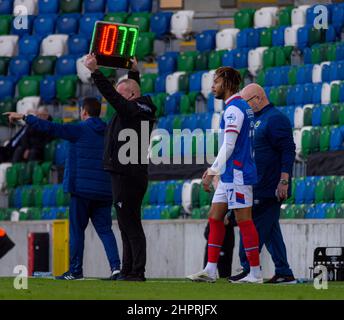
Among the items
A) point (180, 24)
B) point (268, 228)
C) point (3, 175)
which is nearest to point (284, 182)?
point (268, 228)

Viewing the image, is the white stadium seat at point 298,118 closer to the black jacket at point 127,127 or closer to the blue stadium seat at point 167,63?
the blue stadium seat at point 167,63

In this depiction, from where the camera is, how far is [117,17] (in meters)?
26.6

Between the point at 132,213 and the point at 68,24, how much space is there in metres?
15.8

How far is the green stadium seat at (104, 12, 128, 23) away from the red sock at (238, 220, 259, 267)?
49.5 ft

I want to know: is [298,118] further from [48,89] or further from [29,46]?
[29,46]

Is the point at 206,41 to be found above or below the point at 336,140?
above

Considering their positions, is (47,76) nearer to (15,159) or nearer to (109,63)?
(15,159)

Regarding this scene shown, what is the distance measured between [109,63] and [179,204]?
815cm

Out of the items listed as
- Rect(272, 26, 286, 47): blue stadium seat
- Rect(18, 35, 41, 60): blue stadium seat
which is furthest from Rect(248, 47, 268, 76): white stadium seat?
Rect(18, 35, 41, 60): blue stadium seat

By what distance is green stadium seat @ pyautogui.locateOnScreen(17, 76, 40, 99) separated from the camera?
2605 cm

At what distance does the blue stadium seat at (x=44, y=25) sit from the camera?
1104 inches

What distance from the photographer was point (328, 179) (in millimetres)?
18281

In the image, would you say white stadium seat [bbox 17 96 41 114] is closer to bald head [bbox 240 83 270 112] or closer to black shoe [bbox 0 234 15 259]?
bald head [bbox 240 83 270 112]
